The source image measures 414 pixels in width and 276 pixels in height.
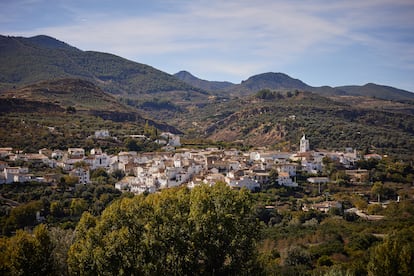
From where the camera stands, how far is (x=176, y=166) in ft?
139

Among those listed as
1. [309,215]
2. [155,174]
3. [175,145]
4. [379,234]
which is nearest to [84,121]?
[175,145]

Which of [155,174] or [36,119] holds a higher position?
[36,119]

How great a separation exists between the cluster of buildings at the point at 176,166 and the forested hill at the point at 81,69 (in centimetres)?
7085

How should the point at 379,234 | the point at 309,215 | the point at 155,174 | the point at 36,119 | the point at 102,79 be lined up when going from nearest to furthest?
the point at 379,234 → the point at 309,215 → the point at 155,174 → the point at 36,119 → the point at 102,79

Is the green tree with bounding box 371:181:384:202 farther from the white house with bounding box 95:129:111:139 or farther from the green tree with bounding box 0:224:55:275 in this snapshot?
the white house with bounding box 95:129:111:139

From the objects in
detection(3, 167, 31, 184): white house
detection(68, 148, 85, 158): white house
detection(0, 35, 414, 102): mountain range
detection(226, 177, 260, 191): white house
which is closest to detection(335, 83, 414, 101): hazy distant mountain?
detection(0, 35, 414, 102): mountain range

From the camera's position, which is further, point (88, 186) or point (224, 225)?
point (88, 186)

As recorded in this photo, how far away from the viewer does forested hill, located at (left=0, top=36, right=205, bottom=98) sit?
11769 cm

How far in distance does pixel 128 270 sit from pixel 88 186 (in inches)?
802

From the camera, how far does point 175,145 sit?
55344 mm

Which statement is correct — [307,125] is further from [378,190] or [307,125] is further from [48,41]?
[48,41]

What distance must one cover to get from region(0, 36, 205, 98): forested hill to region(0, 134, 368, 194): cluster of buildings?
70.8m

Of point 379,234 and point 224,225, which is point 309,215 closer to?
point 379,234

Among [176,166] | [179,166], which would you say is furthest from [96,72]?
[179,166]
